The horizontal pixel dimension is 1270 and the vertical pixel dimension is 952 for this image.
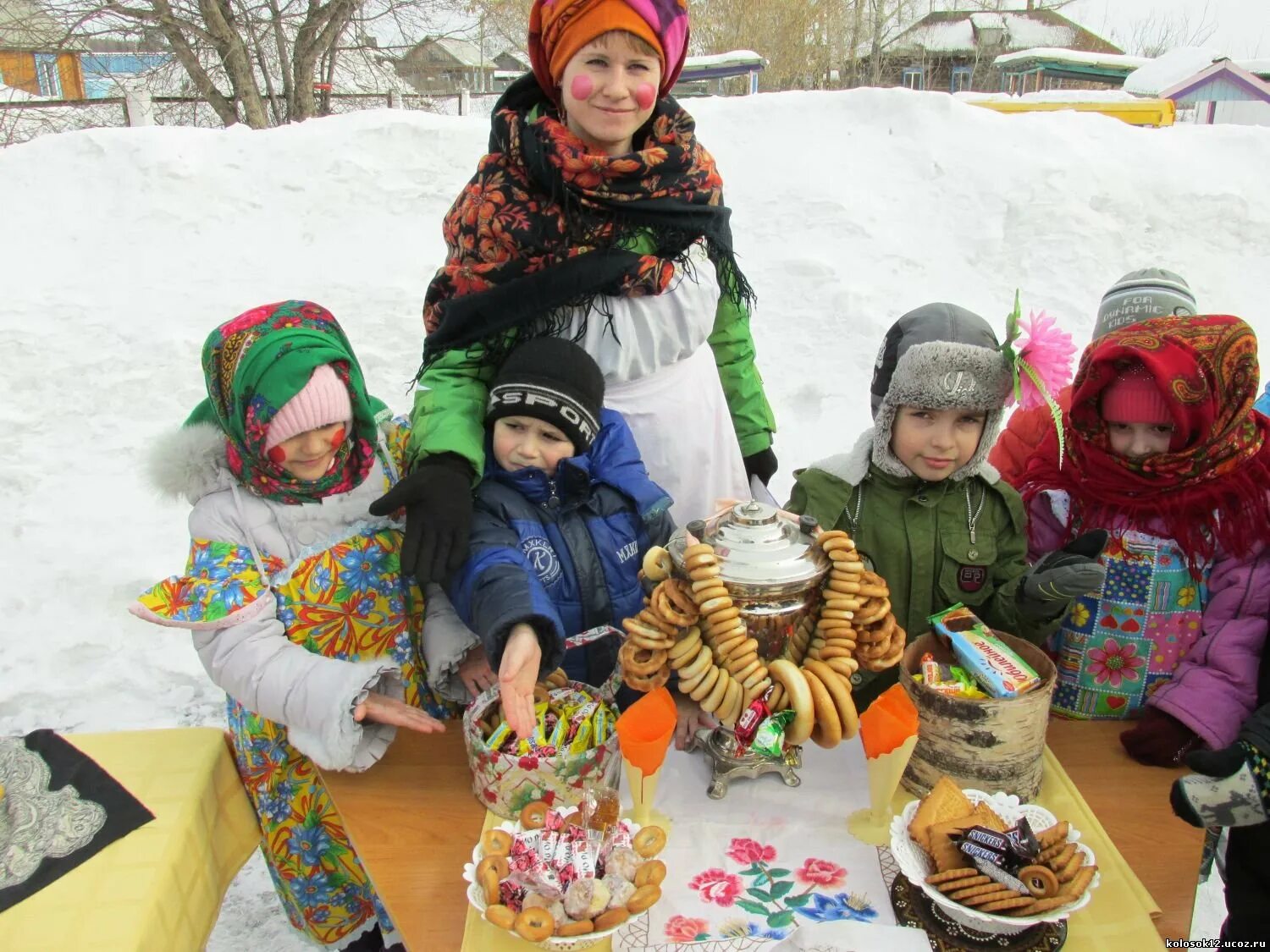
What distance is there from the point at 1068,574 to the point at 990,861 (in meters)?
0.47

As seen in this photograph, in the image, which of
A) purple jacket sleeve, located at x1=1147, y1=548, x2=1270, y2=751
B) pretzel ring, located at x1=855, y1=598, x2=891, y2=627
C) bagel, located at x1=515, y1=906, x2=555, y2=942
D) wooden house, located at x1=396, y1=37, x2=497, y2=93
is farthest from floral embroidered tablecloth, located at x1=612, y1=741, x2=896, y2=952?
wooden house, located at x1=396, y1=37, x2=497, y2=93

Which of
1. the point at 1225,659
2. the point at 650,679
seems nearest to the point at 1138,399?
the point at 1225,659

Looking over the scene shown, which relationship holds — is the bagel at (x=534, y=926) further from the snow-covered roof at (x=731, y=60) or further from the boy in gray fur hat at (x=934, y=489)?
the snow-covered roof at (x=731, y=60)

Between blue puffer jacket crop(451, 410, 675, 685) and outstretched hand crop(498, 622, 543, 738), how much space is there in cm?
15

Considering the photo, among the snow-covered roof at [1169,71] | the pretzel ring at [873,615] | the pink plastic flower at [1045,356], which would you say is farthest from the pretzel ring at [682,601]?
the snow-covered roof at [1169,71]

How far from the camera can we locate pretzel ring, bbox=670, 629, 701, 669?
46.8 inches

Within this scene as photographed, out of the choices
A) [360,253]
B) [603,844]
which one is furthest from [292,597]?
[360,253]

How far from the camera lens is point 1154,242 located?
22.0 feet

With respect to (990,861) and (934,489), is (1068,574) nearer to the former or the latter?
(934,489)

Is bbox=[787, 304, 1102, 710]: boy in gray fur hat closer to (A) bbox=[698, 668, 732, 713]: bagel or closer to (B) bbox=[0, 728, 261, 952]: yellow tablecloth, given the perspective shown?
(A) bbox=[698, 668, 732, 713]: bagel

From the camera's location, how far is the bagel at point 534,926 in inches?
42.1

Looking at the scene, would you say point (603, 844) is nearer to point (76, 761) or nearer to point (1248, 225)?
point (76, 761)

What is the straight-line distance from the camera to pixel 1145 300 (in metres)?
2.25

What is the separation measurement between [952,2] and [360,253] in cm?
1932
